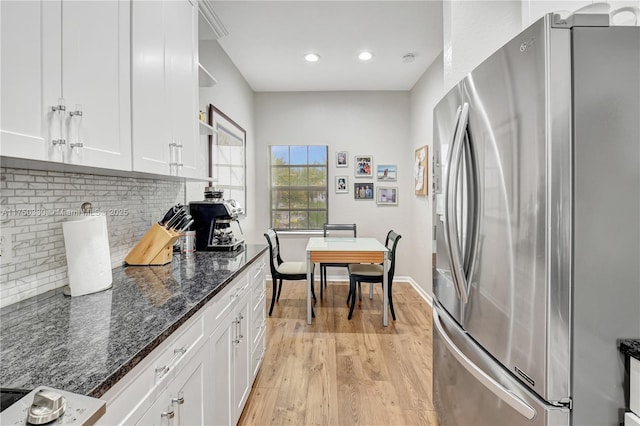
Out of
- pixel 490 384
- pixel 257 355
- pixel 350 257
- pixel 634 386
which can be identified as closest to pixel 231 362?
pixel 257 355

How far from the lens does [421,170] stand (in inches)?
163

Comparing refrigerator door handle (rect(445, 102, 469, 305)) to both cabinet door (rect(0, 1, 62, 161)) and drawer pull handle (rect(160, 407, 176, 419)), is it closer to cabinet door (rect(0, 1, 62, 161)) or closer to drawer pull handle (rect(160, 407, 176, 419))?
drawer pull handle (rect(160, 407, 176, 419))

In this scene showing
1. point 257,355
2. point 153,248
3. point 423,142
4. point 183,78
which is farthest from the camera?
point 423,142

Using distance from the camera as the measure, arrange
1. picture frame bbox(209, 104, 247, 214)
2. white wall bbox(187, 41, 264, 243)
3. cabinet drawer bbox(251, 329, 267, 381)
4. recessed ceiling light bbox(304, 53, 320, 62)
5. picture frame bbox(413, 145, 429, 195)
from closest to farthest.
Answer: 1. cabinet drawer bbox(251, 329, 267, 381)
2. white wall bbox(187, 41, 264, 243)
3. picture frame bbox(209, 104, 247, 214)
4. recessed ceiling light bbox(304, 53, 320, 62)
5. picture frame bbox(413, 145, 429, 195)

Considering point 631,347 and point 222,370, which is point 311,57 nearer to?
point 222,370

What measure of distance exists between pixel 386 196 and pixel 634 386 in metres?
4.00

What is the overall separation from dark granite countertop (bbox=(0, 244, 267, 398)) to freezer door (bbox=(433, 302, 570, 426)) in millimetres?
1029

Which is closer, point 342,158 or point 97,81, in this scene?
point 97,81

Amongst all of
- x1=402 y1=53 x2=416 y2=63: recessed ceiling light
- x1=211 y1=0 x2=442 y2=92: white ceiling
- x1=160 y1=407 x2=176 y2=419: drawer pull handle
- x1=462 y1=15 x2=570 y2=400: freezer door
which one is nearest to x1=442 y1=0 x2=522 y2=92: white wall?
x1=462 y1=15 x2=570 y2=400: freezer door

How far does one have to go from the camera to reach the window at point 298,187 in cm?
485

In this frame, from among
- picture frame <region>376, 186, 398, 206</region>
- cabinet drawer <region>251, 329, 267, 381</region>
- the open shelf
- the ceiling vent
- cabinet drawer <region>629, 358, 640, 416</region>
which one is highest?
the ceiling vent

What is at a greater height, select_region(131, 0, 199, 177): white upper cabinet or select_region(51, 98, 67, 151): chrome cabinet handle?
select_region(131, 0, 199, 177): white upper cabinet

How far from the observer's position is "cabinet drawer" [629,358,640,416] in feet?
2.78

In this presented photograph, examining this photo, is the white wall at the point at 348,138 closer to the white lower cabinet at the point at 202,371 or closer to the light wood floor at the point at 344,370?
the light wood floor at the point at 344,370
